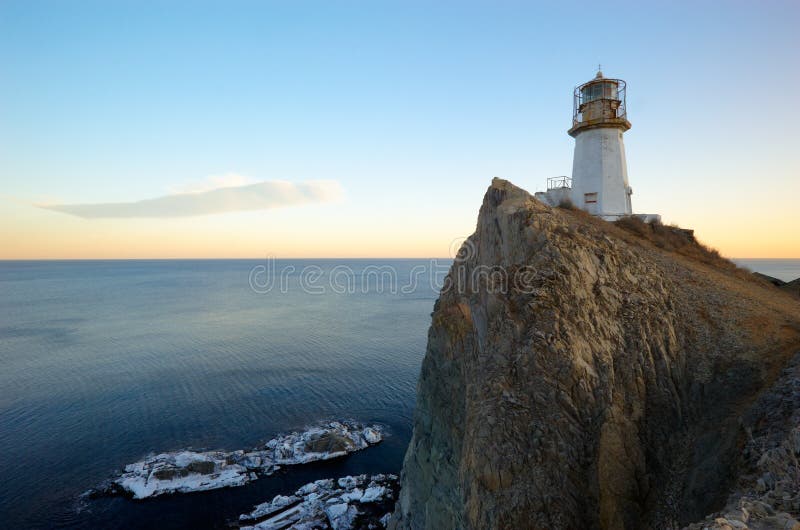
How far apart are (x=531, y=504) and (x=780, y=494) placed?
5.25m

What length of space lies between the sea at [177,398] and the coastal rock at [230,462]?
75cm

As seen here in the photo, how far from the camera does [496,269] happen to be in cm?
1520

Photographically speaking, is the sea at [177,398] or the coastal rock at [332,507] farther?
the sea at [177,398]

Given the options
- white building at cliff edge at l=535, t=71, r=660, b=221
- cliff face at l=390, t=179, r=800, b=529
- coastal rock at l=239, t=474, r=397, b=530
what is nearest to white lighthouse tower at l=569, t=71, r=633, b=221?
white building at cliff edge at l=535, t=71, r=660, b=221

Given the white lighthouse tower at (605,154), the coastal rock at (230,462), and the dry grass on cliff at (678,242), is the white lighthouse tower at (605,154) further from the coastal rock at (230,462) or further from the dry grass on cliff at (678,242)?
the coastal rock at (230,462)

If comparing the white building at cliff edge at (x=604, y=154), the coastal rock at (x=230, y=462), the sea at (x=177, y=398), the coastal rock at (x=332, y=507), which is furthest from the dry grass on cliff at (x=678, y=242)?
Answer: the coastal rock at (x=230, y=462)

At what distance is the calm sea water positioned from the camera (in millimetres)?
25500

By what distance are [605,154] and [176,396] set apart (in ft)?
146

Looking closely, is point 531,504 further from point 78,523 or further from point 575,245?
point 78,523

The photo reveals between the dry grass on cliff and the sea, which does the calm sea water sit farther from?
the dry grass on cliff

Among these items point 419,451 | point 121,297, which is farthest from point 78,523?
point 121,297

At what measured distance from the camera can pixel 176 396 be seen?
130ft

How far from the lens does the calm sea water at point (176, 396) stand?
25.5m

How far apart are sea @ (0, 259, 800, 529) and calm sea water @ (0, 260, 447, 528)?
0.43ft
